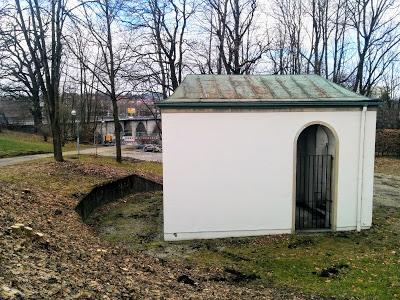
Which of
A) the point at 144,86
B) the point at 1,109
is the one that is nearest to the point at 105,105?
the point at 1,109

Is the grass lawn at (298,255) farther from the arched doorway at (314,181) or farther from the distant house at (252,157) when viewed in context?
the arched doorway at (314,181)

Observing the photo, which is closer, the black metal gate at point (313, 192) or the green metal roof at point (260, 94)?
the green metal roof at point (260, 94)

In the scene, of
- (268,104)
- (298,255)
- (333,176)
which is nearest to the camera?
(298,255)

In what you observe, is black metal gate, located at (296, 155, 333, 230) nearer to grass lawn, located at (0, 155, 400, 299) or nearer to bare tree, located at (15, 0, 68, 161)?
grass lawn, located at (0, 155, 400, 299)

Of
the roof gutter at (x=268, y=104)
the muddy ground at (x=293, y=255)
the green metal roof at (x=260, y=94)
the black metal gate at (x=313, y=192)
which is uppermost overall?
the green metal roof at (x=260, y=94)

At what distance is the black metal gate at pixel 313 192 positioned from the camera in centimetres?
1035

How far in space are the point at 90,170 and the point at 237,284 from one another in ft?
36.2

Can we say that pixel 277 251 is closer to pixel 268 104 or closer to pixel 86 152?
pixel 268 104

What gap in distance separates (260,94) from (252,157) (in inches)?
66.3

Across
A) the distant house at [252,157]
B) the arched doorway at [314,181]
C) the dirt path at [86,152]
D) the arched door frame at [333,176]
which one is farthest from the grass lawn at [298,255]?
the dirt path at [86,152]

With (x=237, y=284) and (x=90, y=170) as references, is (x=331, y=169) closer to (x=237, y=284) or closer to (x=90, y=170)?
(x=237, y=284)

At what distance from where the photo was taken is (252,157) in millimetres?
9344

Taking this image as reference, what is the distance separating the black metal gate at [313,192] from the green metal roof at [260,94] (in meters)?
1.82

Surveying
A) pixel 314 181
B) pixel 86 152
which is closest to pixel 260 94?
pixel 314 181
